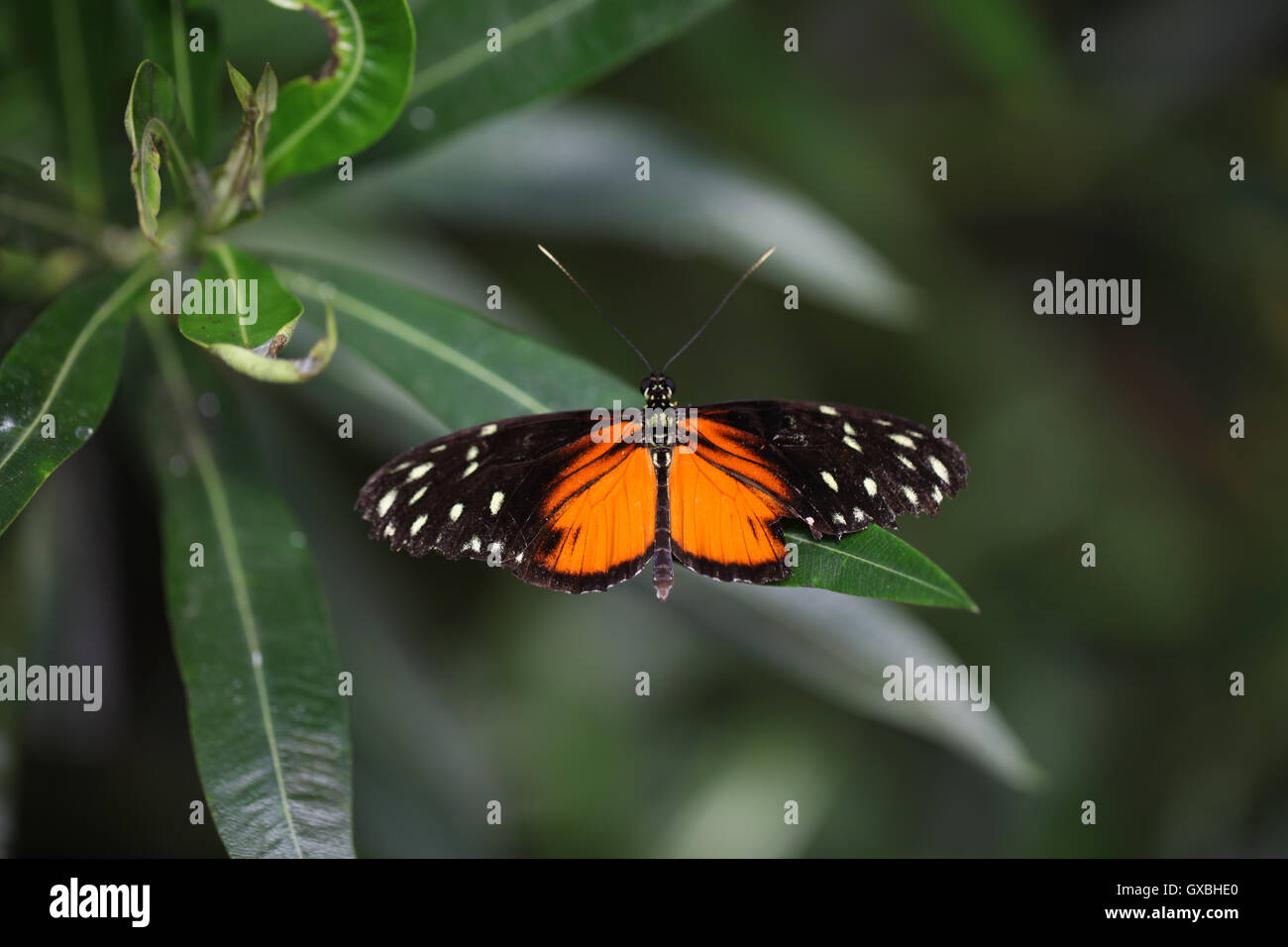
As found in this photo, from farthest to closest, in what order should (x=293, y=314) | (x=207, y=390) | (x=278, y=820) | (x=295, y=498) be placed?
(x=295, y=498) < (x=207, y=390) < (x=278, y=820) < (x=293, y=314)

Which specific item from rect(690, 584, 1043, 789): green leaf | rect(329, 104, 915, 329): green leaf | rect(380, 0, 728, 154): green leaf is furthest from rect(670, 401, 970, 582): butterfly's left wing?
rect(329, 104, 915, 329): green leaf

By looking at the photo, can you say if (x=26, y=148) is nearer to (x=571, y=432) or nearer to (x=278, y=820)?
(x=571, y=432)

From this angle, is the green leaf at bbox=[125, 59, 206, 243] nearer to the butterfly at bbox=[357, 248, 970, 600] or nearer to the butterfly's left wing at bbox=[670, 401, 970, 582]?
the butterfly at bbox=[357, 248, 970, 600]

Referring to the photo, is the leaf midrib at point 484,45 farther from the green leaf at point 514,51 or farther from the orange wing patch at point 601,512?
the orange wing patch at point 601,512

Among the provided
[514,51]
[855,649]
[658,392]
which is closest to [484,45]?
[514,51]

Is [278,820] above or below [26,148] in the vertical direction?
below
